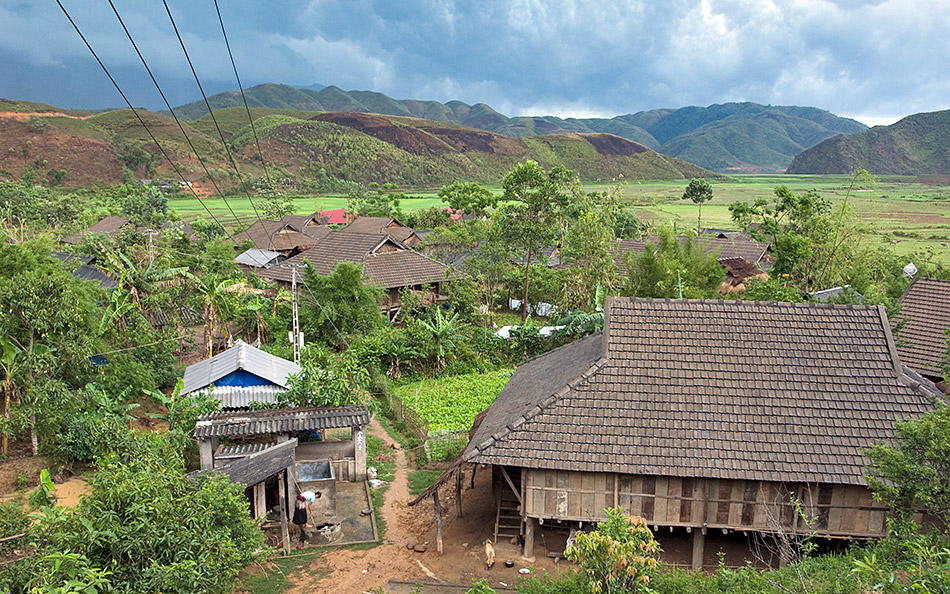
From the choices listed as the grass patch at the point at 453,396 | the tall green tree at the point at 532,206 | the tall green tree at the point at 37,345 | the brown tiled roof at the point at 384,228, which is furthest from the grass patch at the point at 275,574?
the brown tiled roof at the point at 384,228

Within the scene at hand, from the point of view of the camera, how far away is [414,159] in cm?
12406

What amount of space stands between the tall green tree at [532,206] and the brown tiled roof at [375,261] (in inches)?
180

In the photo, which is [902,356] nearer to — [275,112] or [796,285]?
[796,285]

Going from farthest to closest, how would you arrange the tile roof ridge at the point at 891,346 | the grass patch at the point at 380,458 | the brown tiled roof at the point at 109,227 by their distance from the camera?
the brown tiled roof at the point at 109,227, the grass patch at the point at 380,458, the tile roof ridge at the point at 891,346

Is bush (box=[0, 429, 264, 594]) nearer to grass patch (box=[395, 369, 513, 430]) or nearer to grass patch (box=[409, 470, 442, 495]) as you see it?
grass patch (box=[409, 470, 442, 495])

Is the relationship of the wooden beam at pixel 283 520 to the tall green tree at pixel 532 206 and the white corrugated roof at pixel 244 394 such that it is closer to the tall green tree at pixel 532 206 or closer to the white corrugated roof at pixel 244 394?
the white corrugated roof at pixel 244 394

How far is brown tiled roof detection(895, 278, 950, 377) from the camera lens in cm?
1900

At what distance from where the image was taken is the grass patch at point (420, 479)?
51.1 ft

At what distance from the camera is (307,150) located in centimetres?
11200

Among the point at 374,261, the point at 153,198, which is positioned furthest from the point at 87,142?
the point at 374,261

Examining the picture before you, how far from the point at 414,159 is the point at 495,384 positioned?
10528 centimetres

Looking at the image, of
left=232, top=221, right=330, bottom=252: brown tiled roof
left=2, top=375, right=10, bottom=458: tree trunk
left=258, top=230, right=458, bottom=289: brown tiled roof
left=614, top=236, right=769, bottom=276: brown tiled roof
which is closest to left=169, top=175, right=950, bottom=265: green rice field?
left=614, top=236, right=769, bottom=276: brown tiled roof

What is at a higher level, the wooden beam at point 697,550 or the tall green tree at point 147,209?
the tall green tree at point 147,209

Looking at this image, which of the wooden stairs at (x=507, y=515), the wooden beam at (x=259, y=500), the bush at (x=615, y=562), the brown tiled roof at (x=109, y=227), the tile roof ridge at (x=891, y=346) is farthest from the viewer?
the brown tiled roof at (x=109, y=227)
